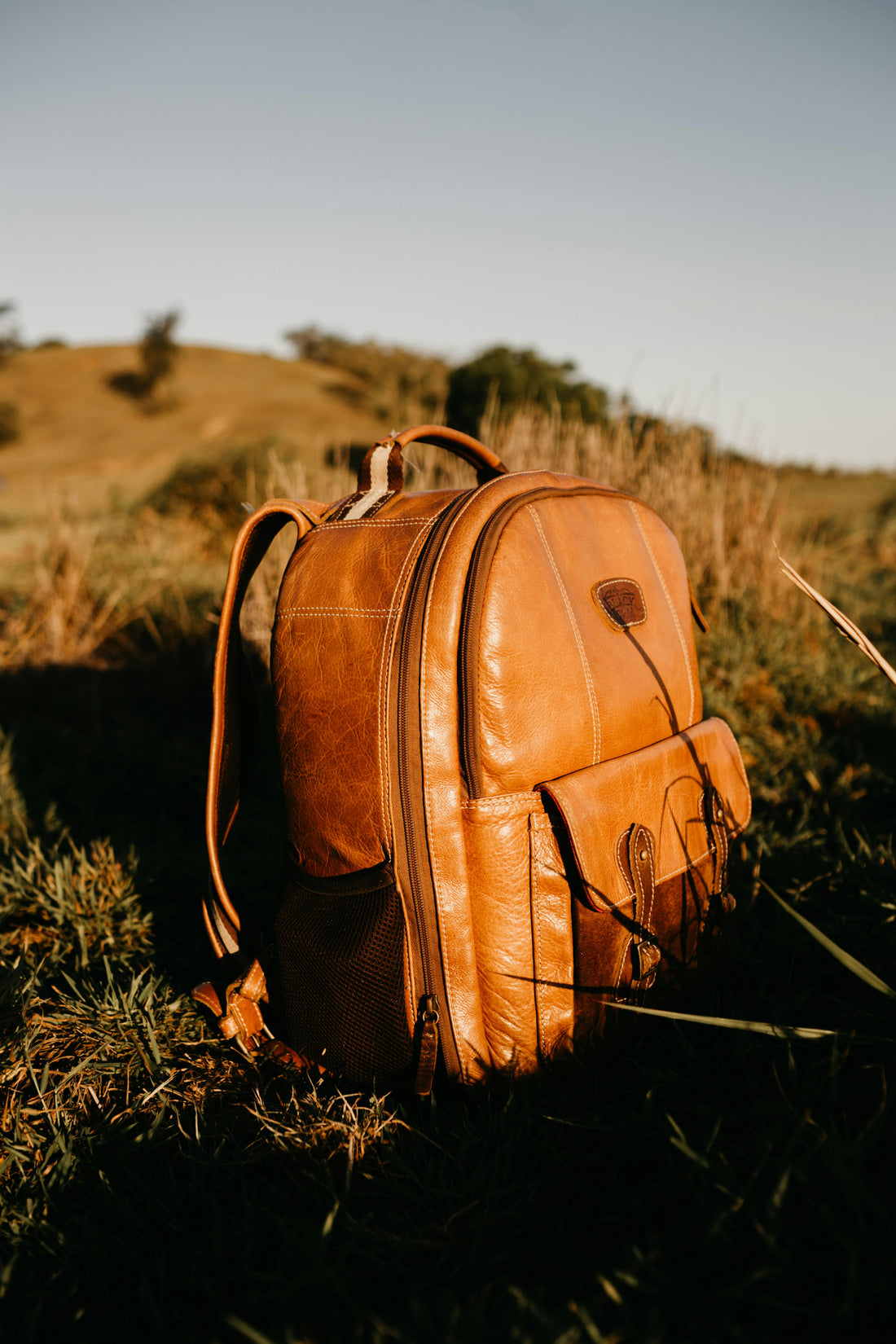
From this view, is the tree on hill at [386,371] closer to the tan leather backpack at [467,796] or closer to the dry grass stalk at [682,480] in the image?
the dry grass stalk at [682,480]

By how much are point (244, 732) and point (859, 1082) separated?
4.18 ft

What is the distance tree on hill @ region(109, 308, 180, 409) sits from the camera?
32.7 m

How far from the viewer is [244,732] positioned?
5.09ft

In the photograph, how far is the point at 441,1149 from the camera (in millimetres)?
1088

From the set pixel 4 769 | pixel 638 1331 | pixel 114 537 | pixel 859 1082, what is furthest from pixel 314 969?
pixel 114 537

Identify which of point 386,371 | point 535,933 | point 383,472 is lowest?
point 535,933

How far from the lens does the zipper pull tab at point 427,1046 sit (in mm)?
1150

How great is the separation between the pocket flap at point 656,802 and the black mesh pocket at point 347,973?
33cm

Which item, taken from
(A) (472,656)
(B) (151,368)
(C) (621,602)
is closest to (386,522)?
(A) (472,656)

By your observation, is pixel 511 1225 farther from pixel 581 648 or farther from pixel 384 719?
pixel 581 648

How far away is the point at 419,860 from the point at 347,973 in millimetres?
256

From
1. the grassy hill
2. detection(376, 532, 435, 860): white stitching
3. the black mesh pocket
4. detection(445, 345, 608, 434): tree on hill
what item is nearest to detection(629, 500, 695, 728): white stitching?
detection(376, 532, 435, 860): white stitching

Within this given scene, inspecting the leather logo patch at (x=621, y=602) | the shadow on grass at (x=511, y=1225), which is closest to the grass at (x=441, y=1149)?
the shadow on grass at (x=511, y=1225)

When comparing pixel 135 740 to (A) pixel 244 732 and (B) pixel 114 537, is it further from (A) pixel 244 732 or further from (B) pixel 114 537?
(B) pixel 114 537
